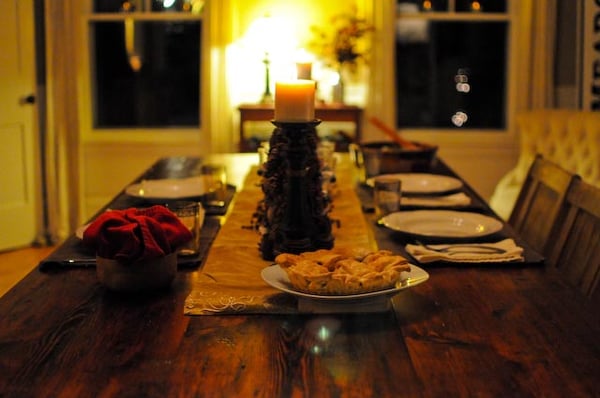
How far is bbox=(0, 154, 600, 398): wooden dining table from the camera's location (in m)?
1.23

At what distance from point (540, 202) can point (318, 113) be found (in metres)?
2.59

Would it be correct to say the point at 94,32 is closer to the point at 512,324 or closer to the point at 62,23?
the point at 62,23

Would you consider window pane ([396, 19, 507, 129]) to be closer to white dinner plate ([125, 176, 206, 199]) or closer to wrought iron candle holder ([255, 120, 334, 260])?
white dinner plate ([125, 176, 206, 199])

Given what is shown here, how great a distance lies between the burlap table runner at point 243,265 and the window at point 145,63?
302cm

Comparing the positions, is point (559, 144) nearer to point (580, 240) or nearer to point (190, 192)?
point (580, 240)

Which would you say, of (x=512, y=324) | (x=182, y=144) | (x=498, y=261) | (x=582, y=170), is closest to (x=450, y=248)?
(x=498, y=261)

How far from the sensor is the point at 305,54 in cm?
559

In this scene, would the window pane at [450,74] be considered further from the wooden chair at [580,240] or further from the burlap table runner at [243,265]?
the wooden chair at [580,240]

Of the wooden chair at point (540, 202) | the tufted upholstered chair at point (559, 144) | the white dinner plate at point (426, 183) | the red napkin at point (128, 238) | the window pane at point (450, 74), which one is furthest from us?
the window pane at point (450, 74)

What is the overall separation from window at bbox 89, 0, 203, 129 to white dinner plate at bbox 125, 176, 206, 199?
273 cm

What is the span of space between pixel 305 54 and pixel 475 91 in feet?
3.71

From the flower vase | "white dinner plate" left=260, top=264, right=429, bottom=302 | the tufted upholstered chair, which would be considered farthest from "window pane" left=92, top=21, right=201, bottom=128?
"white dinner plate" left=260, top=264, right=429, bottom=302

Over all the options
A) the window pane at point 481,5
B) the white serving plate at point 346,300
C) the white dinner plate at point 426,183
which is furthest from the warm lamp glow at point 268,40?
the white serving plate at point 346,300

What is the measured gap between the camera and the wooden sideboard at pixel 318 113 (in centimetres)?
520
